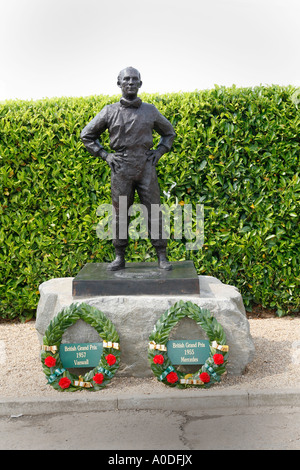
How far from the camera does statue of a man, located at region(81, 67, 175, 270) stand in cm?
484

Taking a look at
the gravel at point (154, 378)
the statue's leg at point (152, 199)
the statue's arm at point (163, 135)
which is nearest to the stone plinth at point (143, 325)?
the gravel at point (154, 378)

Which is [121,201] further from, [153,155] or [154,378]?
[154,378]

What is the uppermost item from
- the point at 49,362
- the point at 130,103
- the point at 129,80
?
the point at 129,80

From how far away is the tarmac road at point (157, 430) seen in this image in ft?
11.7

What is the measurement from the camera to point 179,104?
6.61 m

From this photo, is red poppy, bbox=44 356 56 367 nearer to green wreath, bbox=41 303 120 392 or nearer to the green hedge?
green wreath, bbox=41 303 120 392

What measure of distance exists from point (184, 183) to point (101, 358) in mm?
2865

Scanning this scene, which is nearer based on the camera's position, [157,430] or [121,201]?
[157,430]

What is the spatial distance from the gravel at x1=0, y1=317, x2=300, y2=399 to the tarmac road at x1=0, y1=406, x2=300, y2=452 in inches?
11.1

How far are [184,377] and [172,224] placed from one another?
265cm

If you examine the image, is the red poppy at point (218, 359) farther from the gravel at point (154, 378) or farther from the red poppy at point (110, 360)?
the red poppy at point (110, 360)

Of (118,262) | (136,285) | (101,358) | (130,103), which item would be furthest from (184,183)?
(101,358)

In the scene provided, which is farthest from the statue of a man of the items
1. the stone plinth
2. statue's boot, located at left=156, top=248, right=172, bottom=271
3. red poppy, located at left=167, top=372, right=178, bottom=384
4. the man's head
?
red poppy, located at left=167, top=372, right=178, bottom=384

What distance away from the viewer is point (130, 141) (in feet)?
15.9
